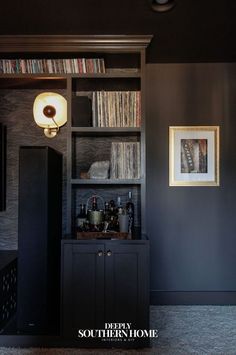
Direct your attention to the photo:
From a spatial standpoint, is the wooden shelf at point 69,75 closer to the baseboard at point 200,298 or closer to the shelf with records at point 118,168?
the shelf with records at point 118,168

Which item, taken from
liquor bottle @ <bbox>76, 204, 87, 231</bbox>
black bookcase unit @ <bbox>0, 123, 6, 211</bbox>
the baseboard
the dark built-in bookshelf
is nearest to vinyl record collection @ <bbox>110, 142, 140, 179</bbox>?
the dark built-in bookshelf

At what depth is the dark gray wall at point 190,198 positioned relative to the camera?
2953 millimetres

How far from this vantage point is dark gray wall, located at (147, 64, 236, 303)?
9.69 feet

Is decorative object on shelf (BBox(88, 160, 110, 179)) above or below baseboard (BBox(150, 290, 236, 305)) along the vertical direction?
above

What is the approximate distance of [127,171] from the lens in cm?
249

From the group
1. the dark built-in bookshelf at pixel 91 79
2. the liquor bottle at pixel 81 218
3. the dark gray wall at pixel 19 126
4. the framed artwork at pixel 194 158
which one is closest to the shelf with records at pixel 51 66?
the dark built-in bookshelf at pixel 91 79

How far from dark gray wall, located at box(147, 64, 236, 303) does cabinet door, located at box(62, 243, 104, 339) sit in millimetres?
921

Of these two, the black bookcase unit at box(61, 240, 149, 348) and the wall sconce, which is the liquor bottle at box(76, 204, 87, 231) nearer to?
the black bookcase unit at box(61, 240, 149, 348)

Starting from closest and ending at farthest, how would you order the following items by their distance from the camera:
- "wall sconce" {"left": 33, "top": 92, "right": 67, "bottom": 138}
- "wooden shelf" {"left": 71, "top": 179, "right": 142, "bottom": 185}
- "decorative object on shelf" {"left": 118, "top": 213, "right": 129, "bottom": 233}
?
"decorative object on shelf" {"left": 118, "top": 213, "right": 129, "bottom": 233} < "wooden shelf" {"left": 71, "top": 179, "right": 142, "bottom": 185} < "wall sconce" {"left": 33, "top": 92, "right": 67, "bottom": 138}

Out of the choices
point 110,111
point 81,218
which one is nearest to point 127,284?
point 81,218

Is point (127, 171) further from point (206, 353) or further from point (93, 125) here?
point (206, 353)

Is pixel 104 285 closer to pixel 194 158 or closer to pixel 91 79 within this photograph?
pixel 194 158

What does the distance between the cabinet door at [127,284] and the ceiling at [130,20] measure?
1.61 metres

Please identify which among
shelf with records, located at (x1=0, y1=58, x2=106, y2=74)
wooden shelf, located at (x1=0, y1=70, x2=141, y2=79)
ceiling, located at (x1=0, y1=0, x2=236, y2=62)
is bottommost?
wooden shelf, located at (x1=0, y1=70, x2=141, y2=79)
